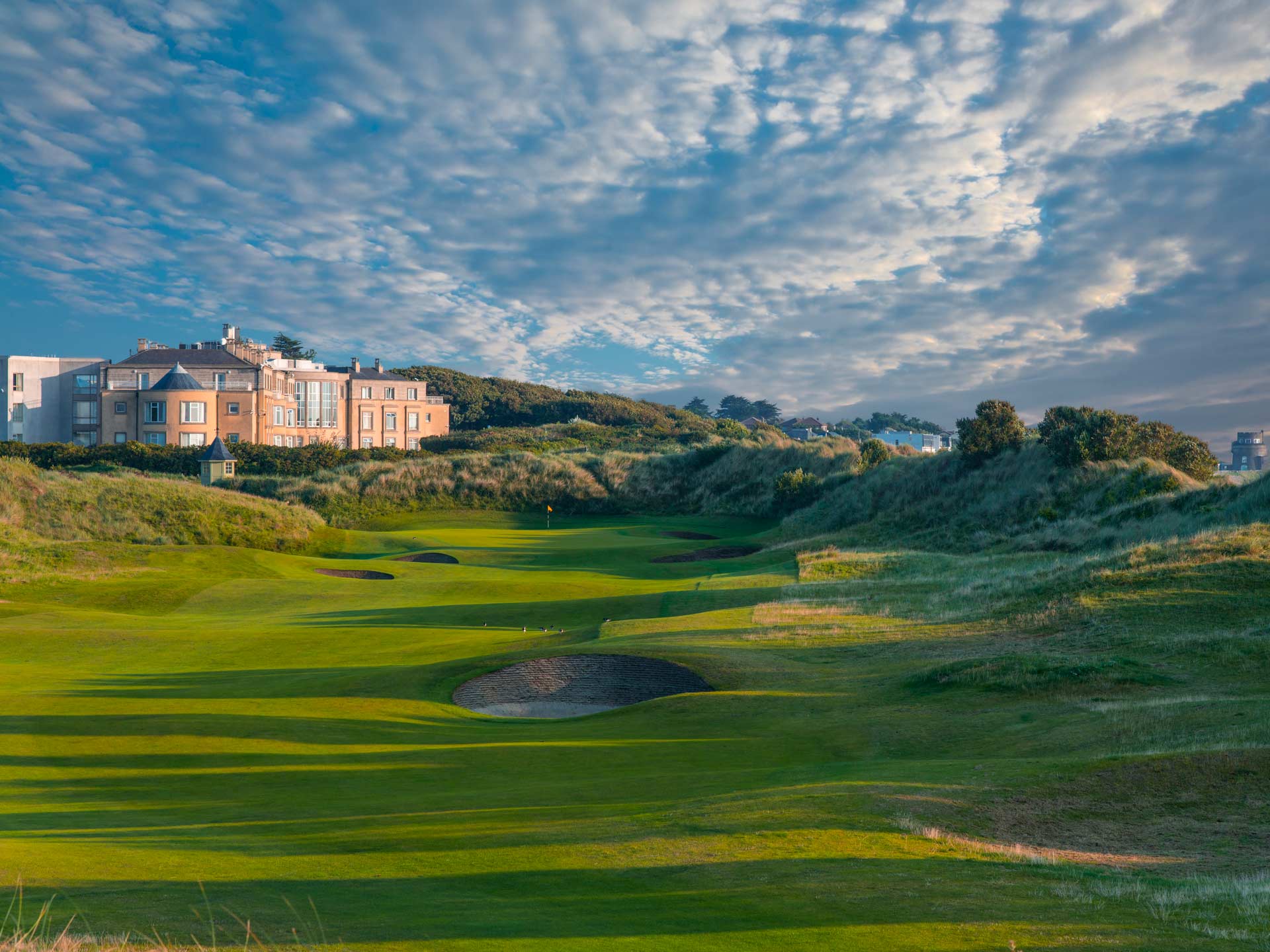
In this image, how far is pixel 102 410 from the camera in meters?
81.1

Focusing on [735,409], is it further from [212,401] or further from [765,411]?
[212,401]

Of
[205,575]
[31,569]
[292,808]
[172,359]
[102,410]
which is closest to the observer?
[292,808]

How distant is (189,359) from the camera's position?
290 ft

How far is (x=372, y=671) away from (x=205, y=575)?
18072mm

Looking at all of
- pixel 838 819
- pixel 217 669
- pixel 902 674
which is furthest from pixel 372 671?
pixel 838 819

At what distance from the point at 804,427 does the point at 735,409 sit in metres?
14.3

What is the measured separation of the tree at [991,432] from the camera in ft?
168

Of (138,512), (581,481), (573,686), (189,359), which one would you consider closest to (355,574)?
(138,512)

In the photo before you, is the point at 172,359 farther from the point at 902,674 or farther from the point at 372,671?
the point at 902,674

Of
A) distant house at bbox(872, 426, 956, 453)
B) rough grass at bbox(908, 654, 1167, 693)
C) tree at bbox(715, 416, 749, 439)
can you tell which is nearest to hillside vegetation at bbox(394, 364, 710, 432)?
tree at bbox(715, 416, 749, 439)

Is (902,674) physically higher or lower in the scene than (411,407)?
lower

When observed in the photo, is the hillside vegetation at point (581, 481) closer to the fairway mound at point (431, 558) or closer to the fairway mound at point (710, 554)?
the fairway mound at point (710, 554)

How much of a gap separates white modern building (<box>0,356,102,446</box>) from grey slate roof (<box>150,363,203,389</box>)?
43.7ft

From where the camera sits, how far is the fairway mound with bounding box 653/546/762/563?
43.2 meters
